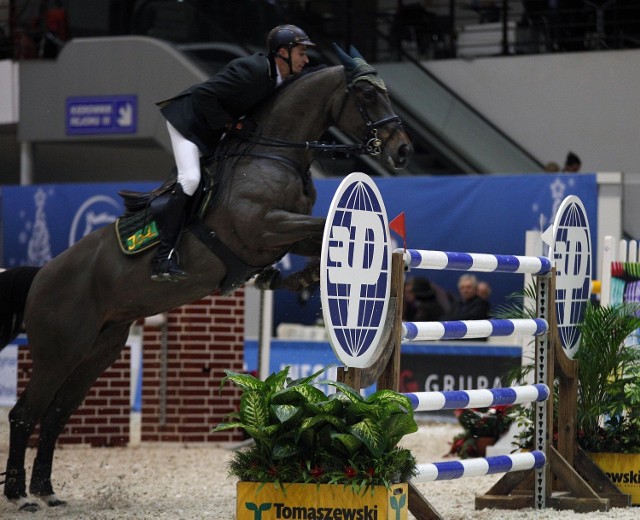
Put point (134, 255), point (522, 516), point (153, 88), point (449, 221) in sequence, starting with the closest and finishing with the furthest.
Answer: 1. point (522, 516)
2. point (134, 255)
3. point (449, 221)
4. point (153, 88)

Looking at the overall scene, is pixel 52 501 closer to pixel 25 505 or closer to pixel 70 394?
pixel 25 505

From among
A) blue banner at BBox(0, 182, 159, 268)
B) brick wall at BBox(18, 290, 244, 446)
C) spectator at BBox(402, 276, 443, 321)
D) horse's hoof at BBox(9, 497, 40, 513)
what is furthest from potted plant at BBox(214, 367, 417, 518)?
blue banner at BBox(0, 182, 159, 268)

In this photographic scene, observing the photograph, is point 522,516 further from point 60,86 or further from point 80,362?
point 60,86

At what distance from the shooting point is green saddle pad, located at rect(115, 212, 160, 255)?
4.95m

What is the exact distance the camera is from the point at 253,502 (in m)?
3.34

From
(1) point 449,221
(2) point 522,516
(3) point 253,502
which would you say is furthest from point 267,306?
(3) point 253,502

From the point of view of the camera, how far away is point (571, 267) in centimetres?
490

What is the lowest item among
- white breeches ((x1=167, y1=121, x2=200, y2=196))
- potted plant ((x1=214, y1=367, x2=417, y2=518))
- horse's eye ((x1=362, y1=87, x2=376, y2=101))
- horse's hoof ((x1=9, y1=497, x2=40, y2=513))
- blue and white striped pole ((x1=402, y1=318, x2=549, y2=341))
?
horse's hoof ((x1=9, y1=497, x2=40, y2=513))

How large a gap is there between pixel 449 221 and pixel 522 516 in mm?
5693

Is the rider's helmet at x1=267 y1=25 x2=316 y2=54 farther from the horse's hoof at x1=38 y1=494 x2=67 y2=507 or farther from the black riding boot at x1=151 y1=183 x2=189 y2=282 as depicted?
the horse's hoof at x1=38 y1=494 x2=67 y2=507

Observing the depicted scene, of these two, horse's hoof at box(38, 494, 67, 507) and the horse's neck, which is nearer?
the horse's neck

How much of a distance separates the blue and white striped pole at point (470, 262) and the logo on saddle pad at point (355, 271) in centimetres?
14

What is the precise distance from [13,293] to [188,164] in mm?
1298

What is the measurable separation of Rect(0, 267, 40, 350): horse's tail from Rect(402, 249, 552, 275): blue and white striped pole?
2265 millimetres
